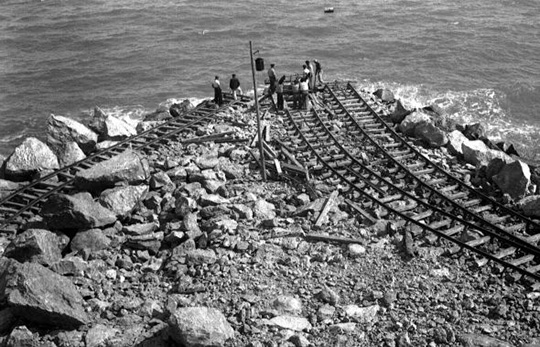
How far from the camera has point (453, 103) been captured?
33281 millimetres

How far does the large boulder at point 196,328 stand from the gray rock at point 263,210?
5010mm

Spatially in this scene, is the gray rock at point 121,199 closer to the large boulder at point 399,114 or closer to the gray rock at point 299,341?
the gray rock at point 299,341

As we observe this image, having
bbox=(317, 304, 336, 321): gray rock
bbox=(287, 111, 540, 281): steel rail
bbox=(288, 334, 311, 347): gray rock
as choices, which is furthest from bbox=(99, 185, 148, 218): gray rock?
bbox=(288, 334, 311, 347): gray rock

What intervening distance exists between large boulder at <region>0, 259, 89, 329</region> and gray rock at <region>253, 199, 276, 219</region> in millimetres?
5621

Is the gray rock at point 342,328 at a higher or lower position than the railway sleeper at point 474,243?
lower

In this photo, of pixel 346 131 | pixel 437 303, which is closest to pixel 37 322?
pixel 437 303

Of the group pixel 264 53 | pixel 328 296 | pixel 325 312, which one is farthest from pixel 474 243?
pixel 264 53

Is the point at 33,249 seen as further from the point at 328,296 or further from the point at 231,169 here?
the point at 328,296

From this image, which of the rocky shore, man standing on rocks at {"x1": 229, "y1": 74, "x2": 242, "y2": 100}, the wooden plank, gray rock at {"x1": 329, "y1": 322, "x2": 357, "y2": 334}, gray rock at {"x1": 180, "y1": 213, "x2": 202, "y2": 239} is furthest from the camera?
man standing on rocks at {"x1": 229, "y1": 74, "x2": 242, "y2": 100}

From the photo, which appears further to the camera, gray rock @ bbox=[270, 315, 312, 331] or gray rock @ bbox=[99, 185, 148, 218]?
gray rock @ bbox=[99, 185, 148, 218]

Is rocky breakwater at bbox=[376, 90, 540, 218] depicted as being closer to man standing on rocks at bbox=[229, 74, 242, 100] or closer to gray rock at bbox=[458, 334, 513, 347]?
gray rock at bbox=[458, 334, 513, 347]

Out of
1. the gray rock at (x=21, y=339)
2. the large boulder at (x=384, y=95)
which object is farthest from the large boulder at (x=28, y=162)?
the large boulder at (x=384, y=95)

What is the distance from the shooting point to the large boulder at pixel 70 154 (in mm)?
20484

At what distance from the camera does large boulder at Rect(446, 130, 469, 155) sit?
20859mm
